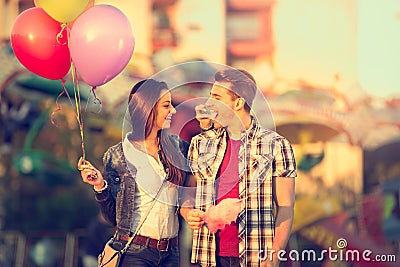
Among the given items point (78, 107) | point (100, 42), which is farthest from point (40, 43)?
point (78, 107)

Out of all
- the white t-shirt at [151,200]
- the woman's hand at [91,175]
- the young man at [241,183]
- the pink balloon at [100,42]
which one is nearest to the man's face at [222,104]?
the young man at [241,183]

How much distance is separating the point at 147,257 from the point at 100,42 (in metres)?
1.13

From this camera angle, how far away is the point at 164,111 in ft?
14.0

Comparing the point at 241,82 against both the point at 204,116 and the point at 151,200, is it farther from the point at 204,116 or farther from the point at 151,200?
the point at 151,200

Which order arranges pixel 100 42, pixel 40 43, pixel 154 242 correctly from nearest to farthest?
pixel 100 42 → pixel 40 43 → pixel 154 242

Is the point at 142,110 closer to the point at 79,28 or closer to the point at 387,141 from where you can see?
the point at 79,28

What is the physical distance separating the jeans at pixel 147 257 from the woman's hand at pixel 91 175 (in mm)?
367

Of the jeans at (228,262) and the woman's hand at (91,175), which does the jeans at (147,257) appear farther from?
the woman's hand at (91,175)

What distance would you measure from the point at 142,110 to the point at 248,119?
567 millimetres

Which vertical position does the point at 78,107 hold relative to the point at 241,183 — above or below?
above

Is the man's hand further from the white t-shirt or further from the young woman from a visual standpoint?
the white t-shirt

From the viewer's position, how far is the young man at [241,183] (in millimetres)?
4238

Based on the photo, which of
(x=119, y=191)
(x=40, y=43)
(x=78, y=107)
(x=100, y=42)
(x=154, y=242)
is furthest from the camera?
(x=78, y=107)

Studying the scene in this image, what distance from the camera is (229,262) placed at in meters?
4.22
